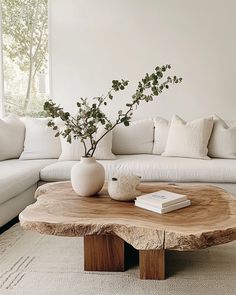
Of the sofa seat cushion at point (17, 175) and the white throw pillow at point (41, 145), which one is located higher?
the white throw pillow at point (41, 145)

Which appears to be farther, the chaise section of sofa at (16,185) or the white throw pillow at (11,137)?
the white throw pillow at (11,137)

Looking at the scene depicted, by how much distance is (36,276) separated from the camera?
212 cm

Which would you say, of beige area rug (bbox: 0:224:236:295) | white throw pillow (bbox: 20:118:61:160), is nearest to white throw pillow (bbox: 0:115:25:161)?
white throw pillow (bbox: 20:118:61:160)

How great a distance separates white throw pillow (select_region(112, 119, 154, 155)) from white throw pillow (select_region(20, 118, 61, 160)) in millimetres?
626

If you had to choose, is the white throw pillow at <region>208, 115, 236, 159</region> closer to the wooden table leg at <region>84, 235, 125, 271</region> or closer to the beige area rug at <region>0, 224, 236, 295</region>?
the beige area rug at <region>0, 224, 236, 295</region>

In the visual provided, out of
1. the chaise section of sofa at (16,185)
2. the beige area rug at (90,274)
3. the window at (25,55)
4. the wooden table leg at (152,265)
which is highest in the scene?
the window at (25,55)

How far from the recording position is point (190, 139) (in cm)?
362

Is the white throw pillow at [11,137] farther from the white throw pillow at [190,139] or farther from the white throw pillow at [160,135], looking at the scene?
the white throw pillow at [190,139]

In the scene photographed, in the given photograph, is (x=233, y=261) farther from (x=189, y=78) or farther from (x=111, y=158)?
(x=189, y=78)

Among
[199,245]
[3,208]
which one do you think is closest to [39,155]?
[3,208]

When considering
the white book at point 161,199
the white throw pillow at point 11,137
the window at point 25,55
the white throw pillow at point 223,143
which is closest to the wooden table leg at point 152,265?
the white book at point 161,199

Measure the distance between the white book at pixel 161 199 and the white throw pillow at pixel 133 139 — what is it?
70.9 inches

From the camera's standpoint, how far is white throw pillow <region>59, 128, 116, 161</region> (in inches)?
141

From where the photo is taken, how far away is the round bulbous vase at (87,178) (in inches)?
89.2
